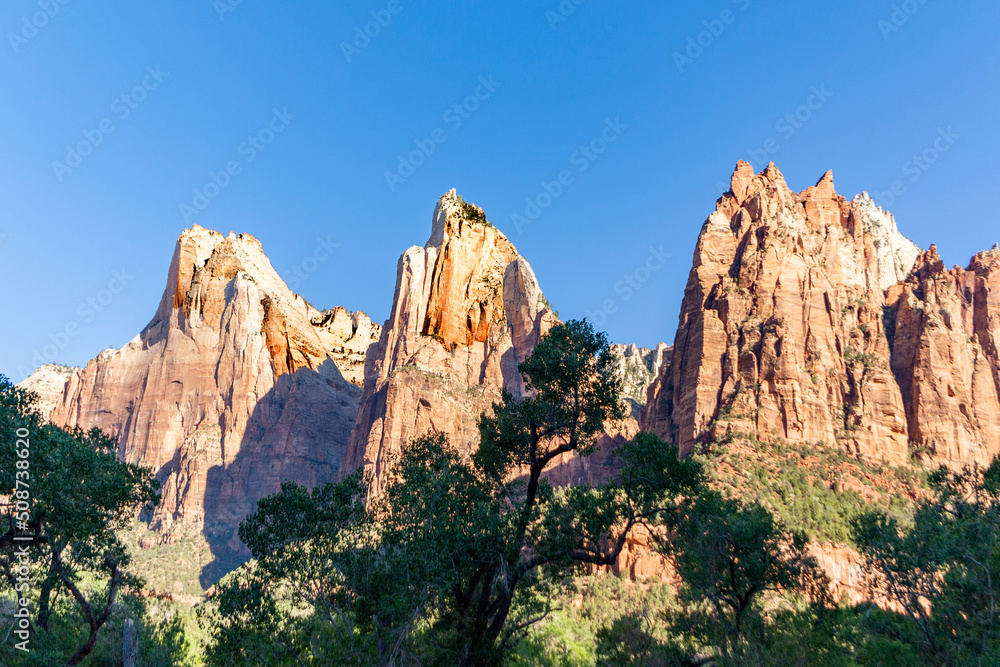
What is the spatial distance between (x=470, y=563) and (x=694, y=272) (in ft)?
269

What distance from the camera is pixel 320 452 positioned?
12762 centimetres

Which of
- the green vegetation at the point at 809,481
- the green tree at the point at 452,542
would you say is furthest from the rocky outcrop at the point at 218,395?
the green tree at the point at 452,542

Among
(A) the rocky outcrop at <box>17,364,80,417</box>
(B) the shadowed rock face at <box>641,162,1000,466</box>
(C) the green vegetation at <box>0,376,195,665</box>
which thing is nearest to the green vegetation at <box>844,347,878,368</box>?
(B) the shadowed rock face at <box>641,162,1000,466</box>

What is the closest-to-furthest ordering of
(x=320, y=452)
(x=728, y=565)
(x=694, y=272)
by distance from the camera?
(x=728, y=565), (x=694, y=272), (x=320, y=452)

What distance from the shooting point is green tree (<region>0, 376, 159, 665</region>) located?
857 inches

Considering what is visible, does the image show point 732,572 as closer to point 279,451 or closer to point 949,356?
point 949,356

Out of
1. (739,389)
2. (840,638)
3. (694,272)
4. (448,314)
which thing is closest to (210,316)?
(448,314)

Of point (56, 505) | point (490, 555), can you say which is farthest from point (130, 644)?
point (490, 555)

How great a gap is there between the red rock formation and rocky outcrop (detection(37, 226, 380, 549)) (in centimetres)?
6864

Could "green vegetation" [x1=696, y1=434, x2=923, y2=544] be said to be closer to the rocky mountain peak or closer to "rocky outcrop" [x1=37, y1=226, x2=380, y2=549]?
"rocky outcrop" [x1=37, y1=226, x2=380, y2=549]

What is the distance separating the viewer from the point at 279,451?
4887 inches

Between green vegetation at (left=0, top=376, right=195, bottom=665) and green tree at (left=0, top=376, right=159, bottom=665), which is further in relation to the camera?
green vegetation at (left=0, top=376, right=195, bottom=665)

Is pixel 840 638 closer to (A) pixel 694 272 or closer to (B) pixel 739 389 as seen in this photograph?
(B) pixel 739 389

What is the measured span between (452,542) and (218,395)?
11932 cm
